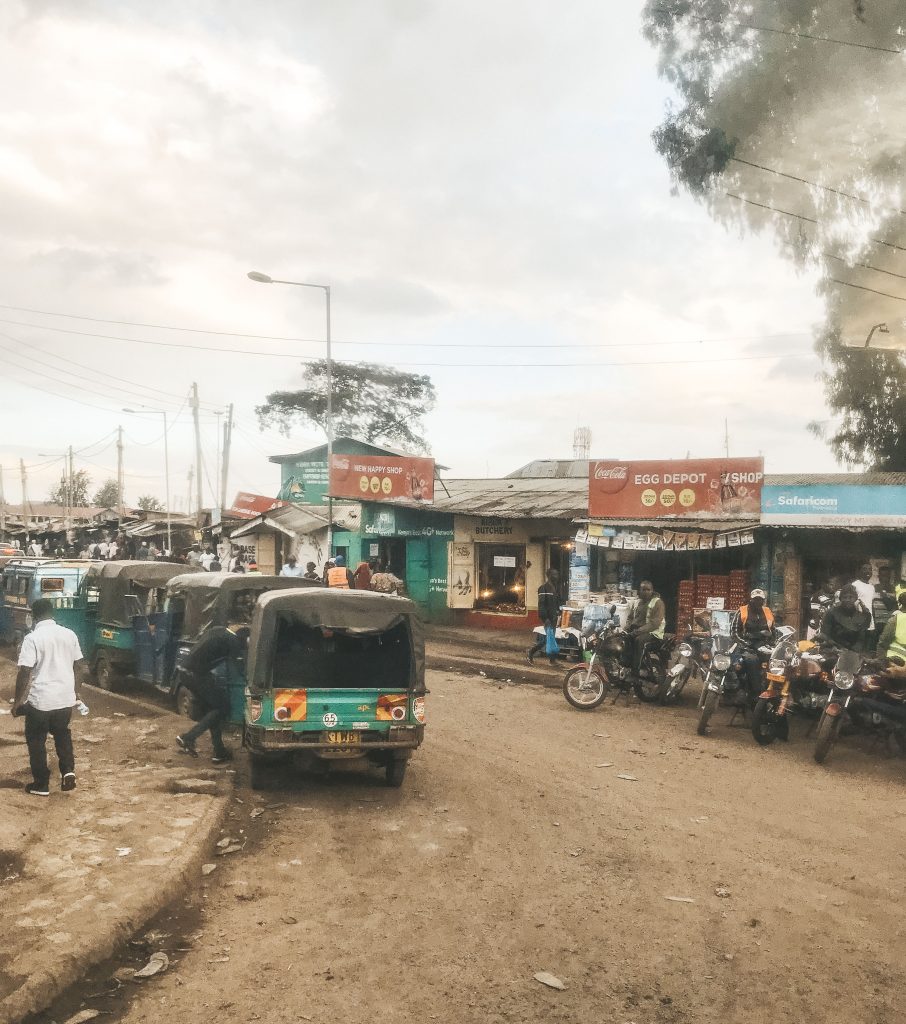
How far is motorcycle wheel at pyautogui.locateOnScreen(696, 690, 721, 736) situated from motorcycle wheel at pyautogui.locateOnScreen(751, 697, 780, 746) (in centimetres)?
55

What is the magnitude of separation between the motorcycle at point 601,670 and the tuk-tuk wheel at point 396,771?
16.3ft

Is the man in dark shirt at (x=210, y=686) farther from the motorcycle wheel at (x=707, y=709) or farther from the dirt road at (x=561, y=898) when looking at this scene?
the motorcycle wheel at (x=707, y=709)

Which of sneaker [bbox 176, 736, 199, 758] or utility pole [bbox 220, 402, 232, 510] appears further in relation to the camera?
utility pole [bbox 220, 402, 232, 510]

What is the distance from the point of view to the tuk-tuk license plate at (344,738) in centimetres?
821

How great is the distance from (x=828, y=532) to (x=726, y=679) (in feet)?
22.3

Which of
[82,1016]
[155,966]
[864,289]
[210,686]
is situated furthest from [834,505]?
[82,1016]

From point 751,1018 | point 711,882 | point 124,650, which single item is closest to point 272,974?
point 751,1018

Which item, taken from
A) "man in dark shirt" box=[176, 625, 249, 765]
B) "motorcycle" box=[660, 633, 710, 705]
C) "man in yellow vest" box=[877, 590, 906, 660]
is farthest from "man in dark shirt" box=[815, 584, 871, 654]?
"man in dark shirt" box=[176, 625, 249, 765]

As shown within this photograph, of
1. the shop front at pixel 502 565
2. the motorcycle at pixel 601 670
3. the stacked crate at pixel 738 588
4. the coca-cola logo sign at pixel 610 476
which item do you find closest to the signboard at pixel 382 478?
the shop front at pixel 502 565

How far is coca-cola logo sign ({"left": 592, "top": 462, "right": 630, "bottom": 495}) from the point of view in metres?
19.2

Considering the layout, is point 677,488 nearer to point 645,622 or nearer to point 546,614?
point 546,614

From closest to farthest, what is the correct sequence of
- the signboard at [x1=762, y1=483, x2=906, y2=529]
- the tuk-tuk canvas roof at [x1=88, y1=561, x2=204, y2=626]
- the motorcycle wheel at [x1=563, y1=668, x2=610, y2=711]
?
the motorcycle wheel at [x1=563, y1=668, x2=610, y2=711] → the tuk-tuk canvas roof at [x1=88, y1=561, x2=204, y2=626] → the signboard at [x1=762, y1=483, x2=906, y2=529]

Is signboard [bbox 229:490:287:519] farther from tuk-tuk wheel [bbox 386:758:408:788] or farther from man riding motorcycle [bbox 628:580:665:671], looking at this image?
tuk-tuk wheel [bbox 386:758:408:788]

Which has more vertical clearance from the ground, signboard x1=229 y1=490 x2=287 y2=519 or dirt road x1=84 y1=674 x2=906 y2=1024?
signboard x1=229 y1=490 x2=287 y2=519
